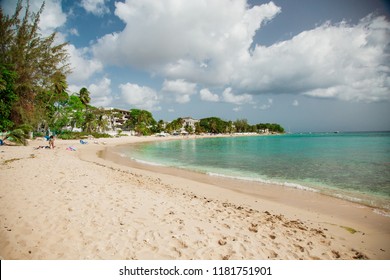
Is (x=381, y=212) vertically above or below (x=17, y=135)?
below

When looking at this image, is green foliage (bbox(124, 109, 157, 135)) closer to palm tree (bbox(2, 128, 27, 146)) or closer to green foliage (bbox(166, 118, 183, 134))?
green foliage (bbox(166, 118, 183, 134))

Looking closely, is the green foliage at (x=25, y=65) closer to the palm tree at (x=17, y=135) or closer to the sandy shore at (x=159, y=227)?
the palm tree at (x=17, y=135)

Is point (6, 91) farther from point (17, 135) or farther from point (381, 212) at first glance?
point (381, 212)

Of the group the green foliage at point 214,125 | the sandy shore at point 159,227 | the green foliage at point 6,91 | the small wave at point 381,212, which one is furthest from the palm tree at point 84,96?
the green foliage at point 214,125

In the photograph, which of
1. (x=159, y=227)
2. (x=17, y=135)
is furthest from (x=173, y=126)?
(x=159, y=227)

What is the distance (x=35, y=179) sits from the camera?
7547 millimetres

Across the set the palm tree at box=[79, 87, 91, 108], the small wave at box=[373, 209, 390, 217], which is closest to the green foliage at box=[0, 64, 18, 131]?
the small wave at box=[373, 209, 390, 217]

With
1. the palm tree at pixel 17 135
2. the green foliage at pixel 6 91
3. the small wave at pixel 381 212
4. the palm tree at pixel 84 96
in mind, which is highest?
the palm tree at pixel 84 96

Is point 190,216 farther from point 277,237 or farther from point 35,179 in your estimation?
point 35,179

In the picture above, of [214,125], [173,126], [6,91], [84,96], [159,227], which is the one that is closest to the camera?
[159,227]

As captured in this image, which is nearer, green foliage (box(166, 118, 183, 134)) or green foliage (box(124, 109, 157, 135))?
green foliage (box(124, 109, 157, 135))

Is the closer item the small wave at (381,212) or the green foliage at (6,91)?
the small wave at (381,212)
